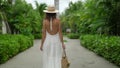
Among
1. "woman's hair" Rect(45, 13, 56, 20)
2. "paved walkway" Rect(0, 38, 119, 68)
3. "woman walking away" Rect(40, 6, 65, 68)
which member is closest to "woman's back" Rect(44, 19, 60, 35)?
"woman walking away" Rect(40, 6, 65, 68)

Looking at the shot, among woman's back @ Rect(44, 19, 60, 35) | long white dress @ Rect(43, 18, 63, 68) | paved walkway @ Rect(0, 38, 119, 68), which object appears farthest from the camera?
paved walkway @ Rect(0, 38, 119, 68)

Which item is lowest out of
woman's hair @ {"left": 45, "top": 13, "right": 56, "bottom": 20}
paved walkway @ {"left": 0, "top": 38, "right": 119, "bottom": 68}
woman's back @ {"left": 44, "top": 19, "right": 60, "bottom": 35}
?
paved walkway @ {"left": 0, "top": 38, "right": 119, "bottom": 68}

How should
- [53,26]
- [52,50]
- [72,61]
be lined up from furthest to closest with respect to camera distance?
[72,61], [52,50], [53,26]

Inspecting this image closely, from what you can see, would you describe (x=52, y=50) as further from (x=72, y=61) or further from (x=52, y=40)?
(x=72, y=61)

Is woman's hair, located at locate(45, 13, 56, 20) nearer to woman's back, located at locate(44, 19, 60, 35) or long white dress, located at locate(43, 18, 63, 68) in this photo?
woman's back, located at locate(44, 19, 60, 35)

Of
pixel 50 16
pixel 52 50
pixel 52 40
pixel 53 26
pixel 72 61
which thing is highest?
pixel 50 16

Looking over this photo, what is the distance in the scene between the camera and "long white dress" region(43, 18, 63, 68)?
7602mm

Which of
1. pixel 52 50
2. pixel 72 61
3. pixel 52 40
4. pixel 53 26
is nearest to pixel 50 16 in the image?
pixel 53 26

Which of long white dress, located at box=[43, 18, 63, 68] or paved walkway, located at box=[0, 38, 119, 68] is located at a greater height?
long white dress, located at box=[43, 18, 63, 68]

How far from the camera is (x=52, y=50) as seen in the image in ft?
25.0

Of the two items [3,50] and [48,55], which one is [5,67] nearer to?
[3,50]

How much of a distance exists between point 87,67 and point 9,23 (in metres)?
20.0

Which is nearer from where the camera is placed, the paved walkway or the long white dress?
the long white dress

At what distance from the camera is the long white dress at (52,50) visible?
7.60 m
